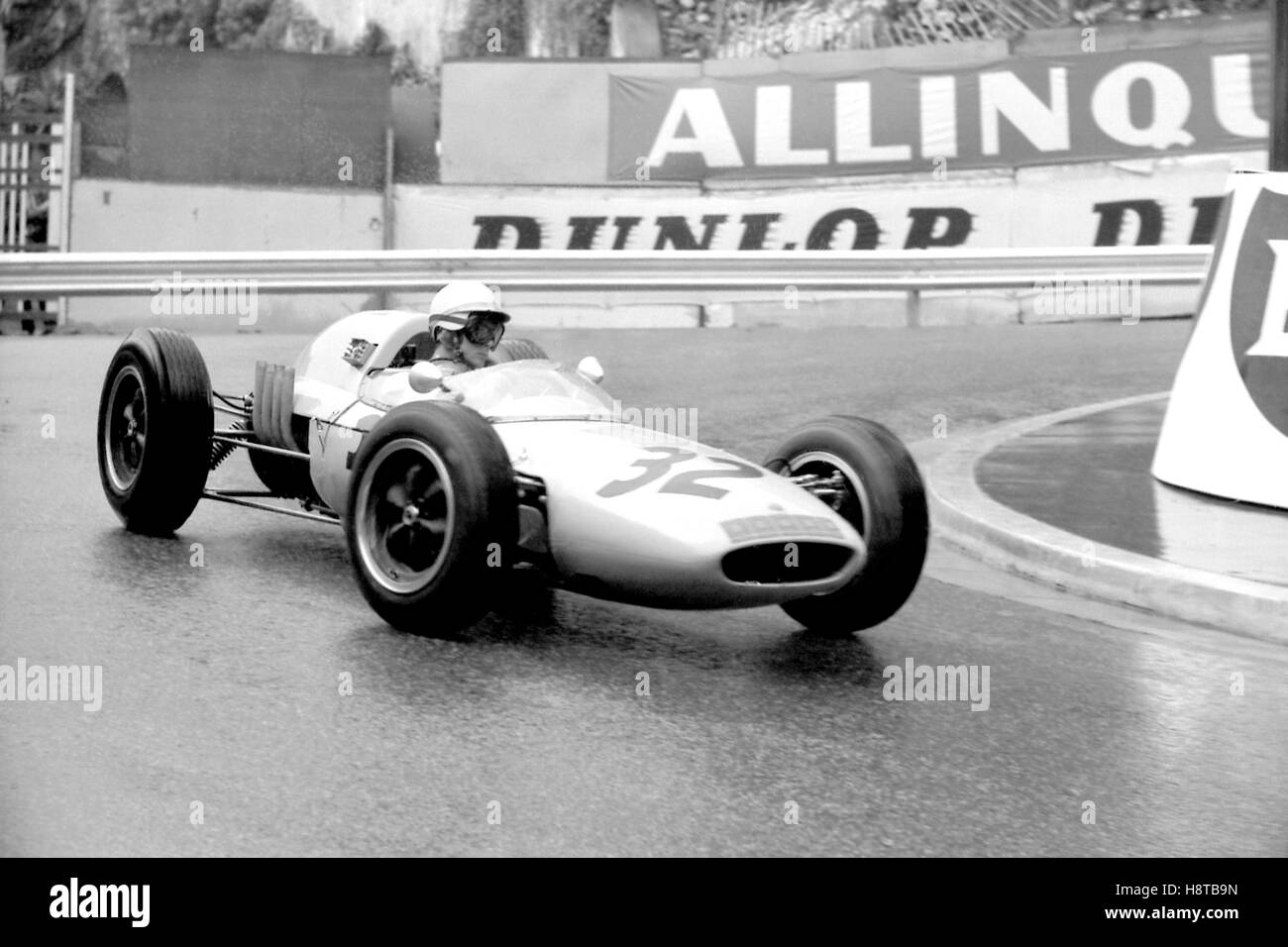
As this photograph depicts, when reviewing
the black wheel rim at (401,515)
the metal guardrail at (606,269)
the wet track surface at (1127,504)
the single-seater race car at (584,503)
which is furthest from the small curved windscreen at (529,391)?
the metal guardrail at (606,269)

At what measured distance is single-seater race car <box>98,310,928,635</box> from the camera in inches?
256

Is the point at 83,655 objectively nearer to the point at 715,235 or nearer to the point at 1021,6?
the point at 715,235

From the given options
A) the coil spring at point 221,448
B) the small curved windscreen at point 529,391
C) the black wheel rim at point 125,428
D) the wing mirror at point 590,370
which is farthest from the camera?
the coil spring at point 221,448

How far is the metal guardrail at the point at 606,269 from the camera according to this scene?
55.9 feet

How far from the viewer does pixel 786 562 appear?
6.65 m

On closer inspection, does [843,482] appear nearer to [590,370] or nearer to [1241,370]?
[590,370]

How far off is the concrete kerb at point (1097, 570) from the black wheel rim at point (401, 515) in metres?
2.99

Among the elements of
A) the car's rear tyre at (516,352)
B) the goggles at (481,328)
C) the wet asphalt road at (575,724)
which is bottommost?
the wet asphalt road at (575,724)

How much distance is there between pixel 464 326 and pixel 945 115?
13993 mm

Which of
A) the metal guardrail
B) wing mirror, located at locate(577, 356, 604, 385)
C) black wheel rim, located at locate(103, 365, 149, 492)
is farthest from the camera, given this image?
the metal guardrail

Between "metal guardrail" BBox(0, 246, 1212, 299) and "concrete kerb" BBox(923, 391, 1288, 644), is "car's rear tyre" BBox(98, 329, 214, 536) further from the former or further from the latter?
"metal guardrail" BBox(0, 246, 1212, 299)

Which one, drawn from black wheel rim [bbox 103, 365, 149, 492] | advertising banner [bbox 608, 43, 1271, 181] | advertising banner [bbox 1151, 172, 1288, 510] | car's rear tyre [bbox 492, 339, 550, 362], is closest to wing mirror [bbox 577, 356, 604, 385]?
car's rear tyre [bbox 492, 339, 550, 362]

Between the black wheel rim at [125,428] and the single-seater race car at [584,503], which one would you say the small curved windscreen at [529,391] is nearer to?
the single-seater race car at [584,503]
